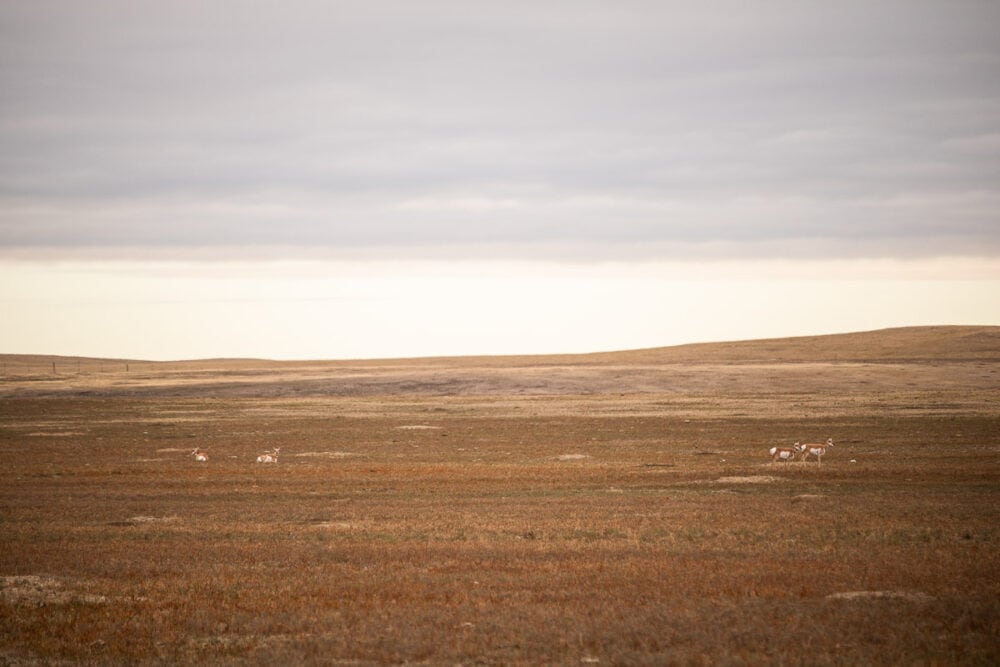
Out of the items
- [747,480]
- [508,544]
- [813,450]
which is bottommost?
[747,480]

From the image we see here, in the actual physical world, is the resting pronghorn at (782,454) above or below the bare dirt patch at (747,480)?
above

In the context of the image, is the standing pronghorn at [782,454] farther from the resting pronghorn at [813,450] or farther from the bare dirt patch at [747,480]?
the bare dirt patch at [747,480]

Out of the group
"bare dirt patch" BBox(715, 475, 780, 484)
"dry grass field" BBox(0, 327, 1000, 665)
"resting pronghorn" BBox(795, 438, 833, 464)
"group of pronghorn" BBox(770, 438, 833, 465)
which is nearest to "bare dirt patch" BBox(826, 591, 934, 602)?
"dry grass field" BBox(0, 327, 1000, 665)

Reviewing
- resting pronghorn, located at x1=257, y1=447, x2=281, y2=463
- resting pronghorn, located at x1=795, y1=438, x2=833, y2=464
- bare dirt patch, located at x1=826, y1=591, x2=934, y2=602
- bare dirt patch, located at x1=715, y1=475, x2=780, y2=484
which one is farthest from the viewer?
resting pronghorn, located at x1=257, y1=447, x2=281, y2=463

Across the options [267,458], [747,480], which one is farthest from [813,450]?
[267,458]

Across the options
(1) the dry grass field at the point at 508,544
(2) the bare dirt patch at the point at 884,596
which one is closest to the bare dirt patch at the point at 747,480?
(1) the dry grass field at the point at 508,544

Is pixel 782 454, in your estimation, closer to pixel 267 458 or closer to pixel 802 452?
pixel 802 452

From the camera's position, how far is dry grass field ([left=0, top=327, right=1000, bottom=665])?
1460 centimetres

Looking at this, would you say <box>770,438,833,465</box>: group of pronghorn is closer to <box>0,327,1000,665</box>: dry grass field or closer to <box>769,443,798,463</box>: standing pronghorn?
<box>769,443,798,463</box>: standing pronghorn

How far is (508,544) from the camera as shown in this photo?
73.9 feet

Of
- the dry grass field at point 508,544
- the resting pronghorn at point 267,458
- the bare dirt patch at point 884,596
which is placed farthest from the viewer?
the resting pronghorn at point 267,458

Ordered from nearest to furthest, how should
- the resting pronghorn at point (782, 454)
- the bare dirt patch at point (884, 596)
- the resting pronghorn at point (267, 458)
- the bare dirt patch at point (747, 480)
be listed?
the bare dirt patch at point (884, 596)
the bare dirt patch at point (747, 480)
the resting pronghorn at point (782, 454)
the resting pronghorn at point (267, 458)

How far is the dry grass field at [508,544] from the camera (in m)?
14.6

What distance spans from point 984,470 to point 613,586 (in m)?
21.5
